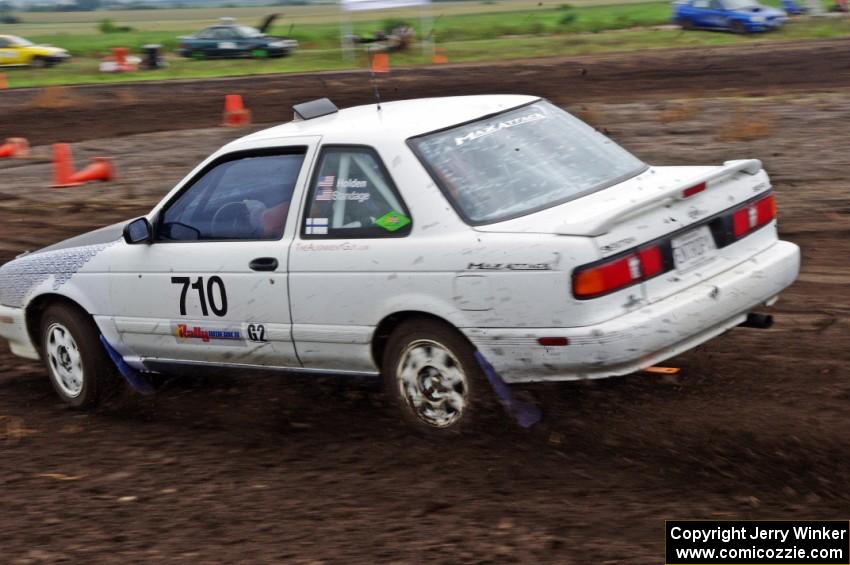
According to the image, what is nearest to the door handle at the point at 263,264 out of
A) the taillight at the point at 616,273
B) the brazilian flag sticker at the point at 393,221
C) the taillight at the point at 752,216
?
the brazilian flag sticker at the point at 393,221

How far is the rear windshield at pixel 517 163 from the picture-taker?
5641 mm

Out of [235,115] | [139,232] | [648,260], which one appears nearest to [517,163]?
[648,260]

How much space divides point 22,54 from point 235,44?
649 centimetres

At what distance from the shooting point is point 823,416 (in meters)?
5.74

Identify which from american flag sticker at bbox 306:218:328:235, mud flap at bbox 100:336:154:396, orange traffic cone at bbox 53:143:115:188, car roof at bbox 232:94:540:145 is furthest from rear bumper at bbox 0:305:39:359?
orange traffic cone at bbox 53:143:115:188

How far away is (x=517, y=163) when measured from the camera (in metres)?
5.89

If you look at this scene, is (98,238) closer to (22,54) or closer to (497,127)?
(497,127)

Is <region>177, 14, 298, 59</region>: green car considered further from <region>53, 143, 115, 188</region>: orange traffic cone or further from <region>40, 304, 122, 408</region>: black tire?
<region>40, 304, 122, 408</region>: black tire

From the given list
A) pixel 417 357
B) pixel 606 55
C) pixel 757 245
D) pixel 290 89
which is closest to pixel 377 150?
pixel 417 357

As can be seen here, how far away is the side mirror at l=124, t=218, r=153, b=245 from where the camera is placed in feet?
21.6

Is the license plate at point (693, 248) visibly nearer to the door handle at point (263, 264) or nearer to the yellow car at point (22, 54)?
the door handle at point (263, 264)

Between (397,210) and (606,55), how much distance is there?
996 inches

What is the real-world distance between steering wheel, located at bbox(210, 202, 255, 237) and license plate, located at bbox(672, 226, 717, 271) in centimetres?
215

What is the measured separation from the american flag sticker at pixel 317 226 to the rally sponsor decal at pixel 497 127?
75cm
